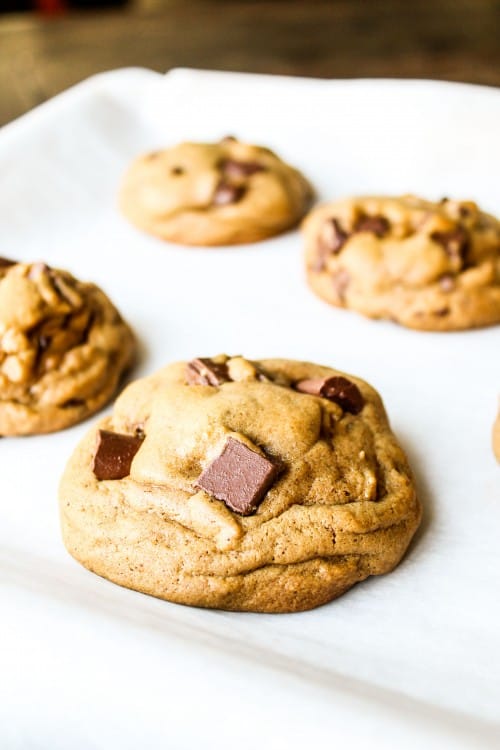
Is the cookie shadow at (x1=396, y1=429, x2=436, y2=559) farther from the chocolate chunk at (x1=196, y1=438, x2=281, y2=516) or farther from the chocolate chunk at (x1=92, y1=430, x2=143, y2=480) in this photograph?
the chocolate chunk at (x1=92, y1=430, x2=143, y2=480)

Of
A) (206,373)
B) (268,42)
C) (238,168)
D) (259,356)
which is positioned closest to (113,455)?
(206,373)

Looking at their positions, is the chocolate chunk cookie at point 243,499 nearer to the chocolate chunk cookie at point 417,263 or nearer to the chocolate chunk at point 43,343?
the chocolate chunk at point 43,343

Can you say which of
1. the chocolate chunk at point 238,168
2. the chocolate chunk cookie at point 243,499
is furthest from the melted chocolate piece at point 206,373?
the chocolate chunk at point 238,168

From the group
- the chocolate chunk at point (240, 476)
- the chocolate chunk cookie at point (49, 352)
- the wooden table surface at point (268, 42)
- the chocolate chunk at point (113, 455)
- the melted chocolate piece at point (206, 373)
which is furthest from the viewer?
the wooden table surface at point (268, 42)

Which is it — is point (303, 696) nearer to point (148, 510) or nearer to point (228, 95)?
point (148, 510)

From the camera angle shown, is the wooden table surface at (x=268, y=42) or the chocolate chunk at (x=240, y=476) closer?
the chocolate chunk at (x=240, y=476)

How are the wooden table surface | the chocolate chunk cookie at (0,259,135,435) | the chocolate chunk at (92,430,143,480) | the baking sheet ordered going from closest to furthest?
1. the baking sheet
2. the chocolate chunk at (92,430,143,480)
3. the chocolate chunk cookie at (0,259,135,435)
4. the wooden table surface

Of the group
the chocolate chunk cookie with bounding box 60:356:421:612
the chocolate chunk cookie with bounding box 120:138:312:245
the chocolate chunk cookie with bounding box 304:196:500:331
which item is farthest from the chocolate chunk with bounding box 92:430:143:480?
the chocolate chunk cookie with bounding box 120:138:312:245
